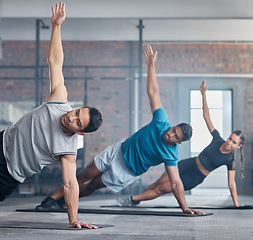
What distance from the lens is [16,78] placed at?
6488mm

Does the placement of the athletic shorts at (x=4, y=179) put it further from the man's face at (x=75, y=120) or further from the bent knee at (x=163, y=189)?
the bent knee at (x=163, y=189)

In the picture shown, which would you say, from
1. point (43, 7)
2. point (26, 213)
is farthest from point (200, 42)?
point (26, 213)

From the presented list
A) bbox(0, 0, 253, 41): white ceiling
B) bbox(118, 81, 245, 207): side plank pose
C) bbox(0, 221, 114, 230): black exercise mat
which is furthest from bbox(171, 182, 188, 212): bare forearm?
bbox(0, 0, 253, 41): white ceiling

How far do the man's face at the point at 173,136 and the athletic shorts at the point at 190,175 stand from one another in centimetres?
84

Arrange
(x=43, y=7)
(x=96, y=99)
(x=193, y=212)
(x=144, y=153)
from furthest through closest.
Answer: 1. (x=96, y=99)
2. (x=43, y=7)
3. (x=144, y=153)
4. (x=193, y=212)

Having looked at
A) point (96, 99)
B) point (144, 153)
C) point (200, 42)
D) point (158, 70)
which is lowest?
point (144, 153)

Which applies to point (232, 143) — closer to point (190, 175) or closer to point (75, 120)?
point (190, 175)

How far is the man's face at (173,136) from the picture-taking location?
152 inches

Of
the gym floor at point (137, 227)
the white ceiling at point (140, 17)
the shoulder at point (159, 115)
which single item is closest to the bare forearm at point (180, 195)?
the gym floor at point (137, 227)

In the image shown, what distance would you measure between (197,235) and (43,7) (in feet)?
13.7

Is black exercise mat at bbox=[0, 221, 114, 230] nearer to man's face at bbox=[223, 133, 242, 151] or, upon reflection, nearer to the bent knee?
the bent knee

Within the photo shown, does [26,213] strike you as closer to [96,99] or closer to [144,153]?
[144,153]

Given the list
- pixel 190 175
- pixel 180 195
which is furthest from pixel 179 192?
pixel 190 175

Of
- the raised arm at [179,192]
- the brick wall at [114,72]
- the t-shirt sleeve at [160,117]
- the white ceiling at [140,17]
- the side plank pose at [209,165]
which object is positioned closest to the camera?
the raised arm at [179,192]
